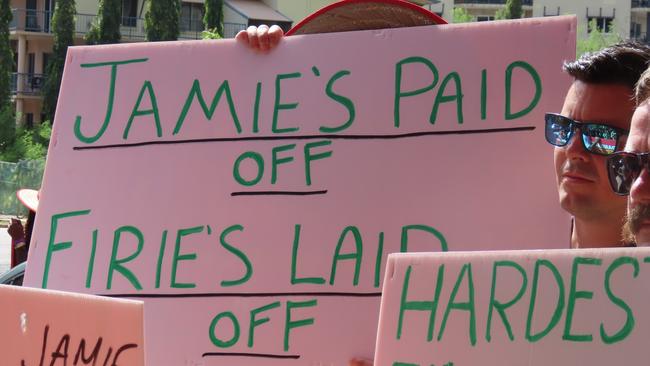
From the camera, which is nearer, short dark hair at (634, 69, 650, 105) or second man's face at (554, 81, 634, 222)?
short dark hair at (634, 69, 650, 105)

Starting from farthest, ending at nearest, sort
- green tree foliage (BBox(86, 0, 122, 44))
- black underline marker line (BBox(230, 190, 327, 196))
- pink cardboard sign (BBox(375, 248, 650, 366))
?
1. green tree foliage (BBox(86, 0, 122, 44))
2. black underline marker line (BBox(230, 190, 327, 196))
3. pink cardboard sign (BBox(375, 248, 650, 366))

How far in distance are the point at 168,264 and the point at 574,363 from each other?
1498 millimetres

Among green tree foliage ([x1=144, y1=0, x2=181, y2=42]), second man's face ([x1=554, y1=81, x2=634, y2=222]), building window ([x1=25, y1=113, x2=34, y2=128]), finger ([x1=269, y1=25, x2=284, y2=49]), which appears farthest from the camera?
building window ([x1=25, y1=113, x2=34, y2=128])

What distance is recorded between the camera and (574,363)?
5.23 ft

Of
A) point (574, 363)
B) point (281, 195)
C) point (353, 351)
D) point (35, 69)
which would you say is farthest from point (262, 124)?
point (35, 69)

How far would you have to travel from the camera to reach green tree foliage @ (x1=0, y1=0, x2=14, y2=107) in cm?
3800

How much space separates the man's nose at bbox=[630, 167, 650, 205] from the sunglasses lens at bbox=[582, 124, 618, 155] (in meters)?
0.53

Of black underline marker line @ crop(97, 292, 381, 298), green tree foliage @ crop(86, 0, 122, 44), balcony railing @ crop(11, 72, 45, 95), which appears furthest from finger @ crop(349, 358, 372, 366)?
balcony railing @ crop(11, 72, 45, 95)

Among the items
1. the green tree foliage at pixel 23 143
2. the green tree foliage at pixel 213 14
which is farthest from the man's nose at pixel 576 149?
the green tree foliage at pixel 213 14

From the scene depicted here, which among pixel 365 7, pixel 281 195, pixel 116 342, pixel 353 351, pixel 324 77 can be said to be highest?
pixel 365 7

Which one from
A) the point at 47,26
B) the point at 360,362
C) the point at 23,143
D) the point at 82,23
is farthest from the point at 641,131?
the point at 82,23

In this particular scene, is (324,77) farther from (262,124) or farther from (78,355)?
(78,355)

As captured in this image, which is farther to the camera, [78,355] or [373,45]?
[373,45]

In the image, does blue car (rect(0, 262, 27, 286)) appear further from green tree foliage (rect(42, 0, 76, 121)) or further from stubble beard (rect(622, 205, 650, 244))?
green tree foliage (rect(42, 0, 76, 121))
